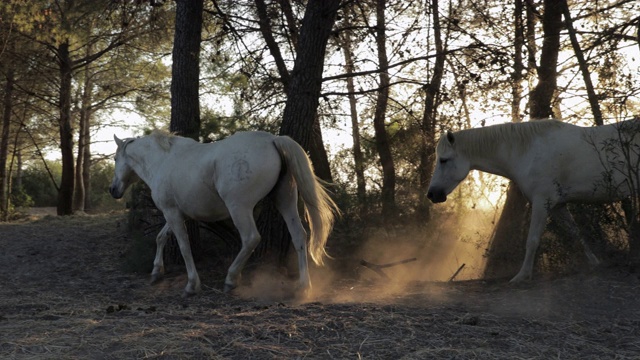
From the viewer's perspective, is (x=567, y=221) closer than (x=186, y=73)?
Yes

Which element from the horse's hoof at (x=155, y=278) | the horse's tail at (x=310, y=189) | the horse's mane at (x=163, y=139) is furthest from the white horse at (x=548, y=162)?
the horse's hoof at (x=155, y=278)

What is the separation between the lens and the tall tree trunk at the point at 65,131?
17.6m

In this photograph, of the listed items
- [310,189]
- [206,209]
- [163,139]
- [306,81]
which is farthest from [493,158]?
[163,139]

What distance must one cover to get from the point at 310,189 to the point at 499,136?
2.24m

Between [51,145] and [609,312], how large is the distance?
24283 mm

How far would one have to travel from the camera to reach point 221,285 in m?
7.45

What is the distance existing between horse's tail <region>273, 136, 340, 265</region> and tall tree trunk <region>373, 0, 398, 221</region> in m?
2.63

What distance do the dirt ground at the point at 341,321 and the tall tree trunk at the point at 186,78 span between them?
2303 mm

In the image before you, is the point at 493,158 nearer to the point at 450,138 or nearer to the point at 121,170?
the point at 450,138

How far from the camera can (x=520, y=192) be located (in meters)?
9.15

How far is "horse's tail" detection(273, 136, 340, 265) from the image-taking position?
6676 millimetres

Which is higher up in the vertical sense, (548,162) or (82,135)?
(82,135)

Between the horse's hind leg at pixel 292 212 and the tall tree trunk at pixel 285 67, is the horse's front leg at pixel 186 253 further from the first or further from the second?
the tall tree trunk at pixel 285 67

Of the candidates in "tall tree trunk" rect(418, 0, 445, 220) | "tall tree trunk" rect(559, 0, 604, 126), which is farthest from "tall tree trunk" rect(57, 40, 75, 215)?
"tall tree trunk" rect(559, 0, 604, 126)
